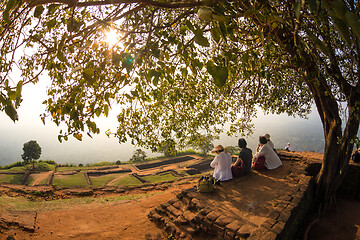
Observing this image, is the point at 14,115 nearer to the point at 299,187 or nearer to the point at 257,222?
the point at 257,222

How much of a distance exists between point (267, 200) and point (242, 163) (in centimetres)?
201

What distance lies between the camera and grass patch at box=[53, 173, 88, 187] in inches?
640

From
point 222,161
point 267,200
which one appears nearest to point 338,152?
point 267,200

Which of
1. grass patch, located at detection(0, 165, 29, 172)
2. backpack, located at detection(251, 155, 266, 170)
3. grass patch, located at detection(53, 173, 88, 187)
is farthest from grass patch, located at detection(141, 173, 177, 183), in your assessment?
grass patch, located at detection(0, 165, 29, 172)

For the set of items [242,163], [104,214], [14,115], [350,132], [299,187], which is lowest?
[104,214]

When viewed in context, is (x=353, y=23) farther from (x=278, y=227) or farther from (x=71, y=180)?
(x=71, y=180)

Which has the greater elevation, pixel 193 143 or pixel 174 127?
pixel 174 127

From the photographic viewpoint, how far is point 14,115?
1.55m

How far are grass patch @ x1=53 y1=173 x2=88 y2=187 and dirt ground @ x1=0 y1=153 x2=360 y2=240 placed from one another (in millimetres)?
9768

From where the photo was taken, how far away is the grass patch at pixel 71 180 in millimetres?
16266

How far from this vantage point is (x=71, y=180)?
56.5 ft

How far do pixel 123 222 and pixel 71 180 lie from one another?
13426mm

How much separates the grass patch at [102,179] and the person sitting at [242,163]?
44.5 ft

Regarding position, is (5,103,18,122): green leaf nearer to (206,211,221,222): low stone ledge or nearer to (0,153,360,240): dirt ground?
(206,211,221,222): low stone ledge
